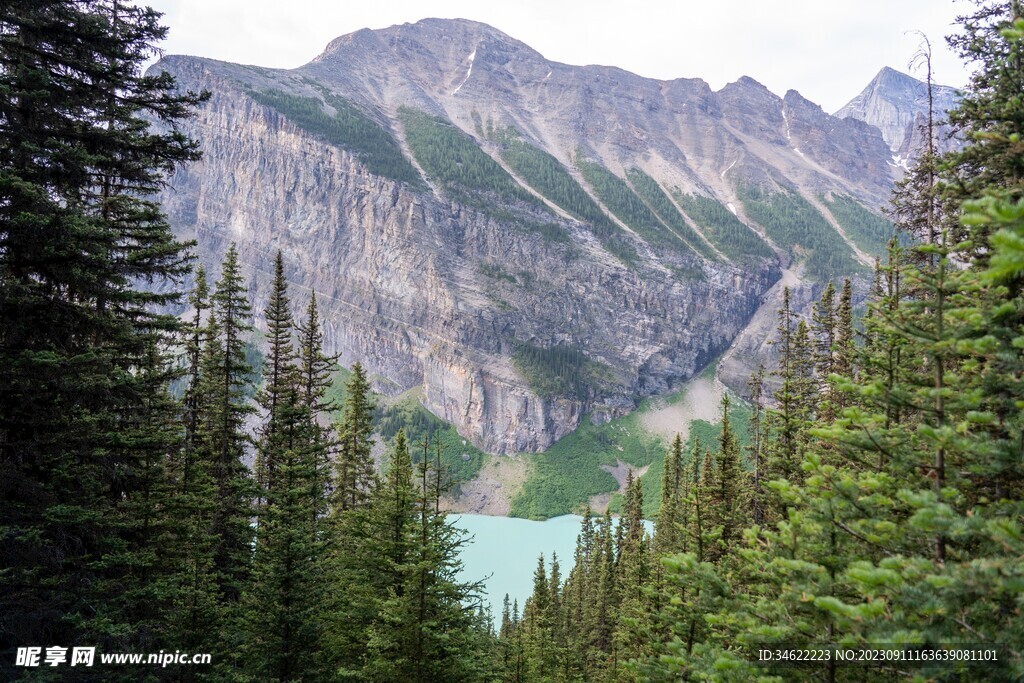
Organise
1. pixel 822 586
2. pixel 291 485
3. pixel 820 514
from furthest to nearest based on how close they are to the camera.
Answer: pixel 291 485 < pixel 820 514 < pixel 822 586

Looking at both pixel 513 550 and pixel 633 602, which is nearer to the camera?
pixel 633 602

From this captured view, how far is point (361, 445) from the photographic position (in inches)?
1255

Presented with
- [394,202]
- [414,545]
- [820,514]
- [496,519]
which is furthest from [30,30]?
[394,202]

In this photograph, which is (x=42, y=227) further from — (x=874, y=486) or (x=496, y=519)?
(x=496, y=519)

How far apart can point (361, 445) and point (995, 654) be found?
30.1 m

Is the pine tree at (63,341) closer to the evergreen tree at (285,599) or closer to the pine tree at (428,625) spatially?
the evergreen tree at (285,599)

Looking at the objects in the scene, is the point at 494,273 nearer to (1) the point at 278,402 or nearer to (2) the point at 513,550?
(2) the point at 513,550

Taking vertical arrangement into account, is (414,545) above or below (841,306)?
below

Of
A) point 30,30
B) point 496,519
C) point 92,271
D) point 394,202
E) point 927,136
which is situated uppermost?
point 394,202

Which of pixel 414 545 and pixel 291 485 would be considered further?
pixel 291 485

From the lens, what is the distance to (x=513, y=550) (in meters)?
113

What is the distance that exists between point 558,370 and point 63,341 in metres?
171

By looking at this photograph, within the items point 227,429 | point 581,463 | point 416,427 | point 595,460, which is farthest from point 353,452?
point 416,427

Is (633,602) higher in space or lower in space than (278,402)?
lower
